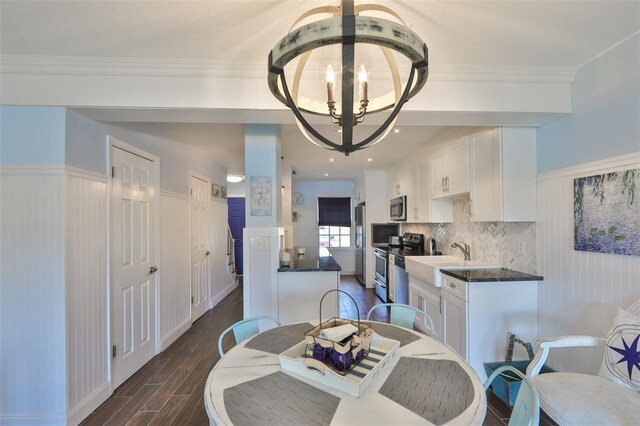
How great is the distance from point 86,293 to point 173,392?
1076 mm

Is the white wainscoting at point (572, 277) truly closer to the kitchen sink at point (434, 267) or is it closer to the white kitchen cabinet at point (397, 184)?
the kitchen sink at point (434, 267)

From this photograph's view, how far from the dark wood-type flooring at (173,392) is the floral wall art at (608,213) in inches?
52.4

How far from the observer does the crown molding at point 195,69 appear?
1.81 metres

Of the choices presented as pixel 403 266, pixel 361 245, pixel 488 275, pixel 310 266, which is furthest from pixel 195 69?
pixel 361 245

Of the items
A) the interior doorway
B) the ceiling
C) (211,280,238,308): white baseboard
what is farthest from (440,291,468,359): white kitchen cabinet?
the interior doorway

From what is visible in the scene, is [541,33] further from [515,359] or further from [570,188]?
[515,359]

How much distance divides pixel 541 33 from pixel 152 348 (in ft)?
13.6

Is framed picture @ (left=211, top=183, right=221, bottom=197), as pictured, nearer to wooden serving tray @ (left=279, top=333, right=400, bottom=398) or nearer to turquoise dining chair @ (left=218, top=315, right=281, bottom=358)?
turquoise dining chair @ (left=218, top=315, right=281, bottom=358)

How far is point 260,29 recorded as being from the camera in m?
1.53

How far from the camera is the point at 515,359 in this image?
7.64ft

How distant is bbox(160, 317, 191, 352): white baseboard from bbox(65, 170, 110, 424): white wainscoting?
2.73ft

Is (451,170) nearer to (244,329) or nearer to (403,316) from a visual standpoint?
(403,316)

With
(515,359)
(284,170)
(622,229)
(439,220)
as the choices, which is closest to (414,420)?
(622,229)

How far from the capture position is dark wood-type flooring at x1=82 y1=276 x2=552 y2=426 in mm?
1992
